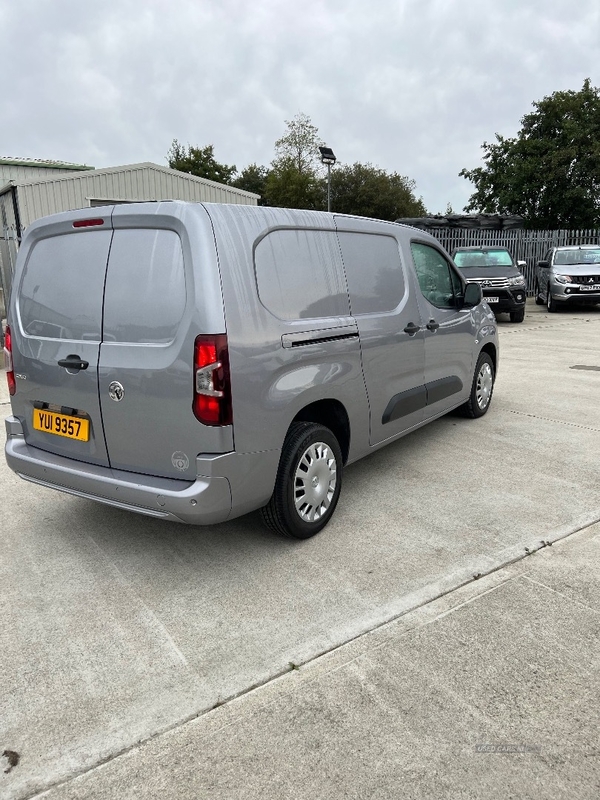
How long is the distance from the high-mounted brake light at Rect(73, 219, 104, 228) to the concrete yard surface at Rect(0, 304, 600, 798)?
173cm

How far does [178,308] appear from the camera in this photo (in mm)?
2900

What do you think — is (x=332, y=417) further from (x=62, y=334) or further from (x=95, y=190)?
(x=95, y=190)

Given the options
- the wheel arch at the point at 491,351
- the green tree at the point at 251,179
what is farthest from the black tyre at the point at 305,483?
the green tree at the point at 251,179

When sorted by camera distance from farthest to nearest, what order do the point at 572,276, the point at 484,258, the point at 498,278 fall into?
the point at 572,276 → the point at 484,258 → the point at 498,278

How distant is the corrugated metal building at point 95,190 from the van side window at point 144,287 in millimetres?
15027

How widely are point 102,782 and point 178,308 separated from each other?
6.06 feet

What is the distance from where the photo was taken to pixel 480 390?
600 centimetres

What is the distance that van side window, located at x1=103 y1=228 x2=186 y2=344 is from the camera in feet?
9.59

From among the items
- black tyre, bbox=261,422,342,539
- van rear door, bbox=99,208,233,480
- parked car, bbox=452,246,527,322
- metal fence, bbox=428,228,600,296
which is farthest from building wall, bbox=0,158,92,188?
black tyre, bbox=261,422,342,539

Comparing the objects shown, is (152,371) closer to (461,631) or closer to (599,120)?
(461,631)

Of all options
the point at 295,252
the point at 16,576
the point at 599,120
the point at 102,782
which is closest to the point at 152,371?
the point at 295,252

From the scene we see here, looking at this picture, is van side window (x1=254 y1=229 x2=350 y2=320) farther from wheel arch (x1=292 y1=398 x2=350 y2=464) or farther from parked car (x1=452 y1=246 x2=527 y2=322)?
parked car (x1=452 y1=246 x2=527 y2=322)

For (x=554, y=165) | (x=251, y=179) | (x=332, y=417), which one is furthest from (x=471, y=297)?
(x=251, y=179)

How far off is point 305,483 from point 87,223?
1.76 m
